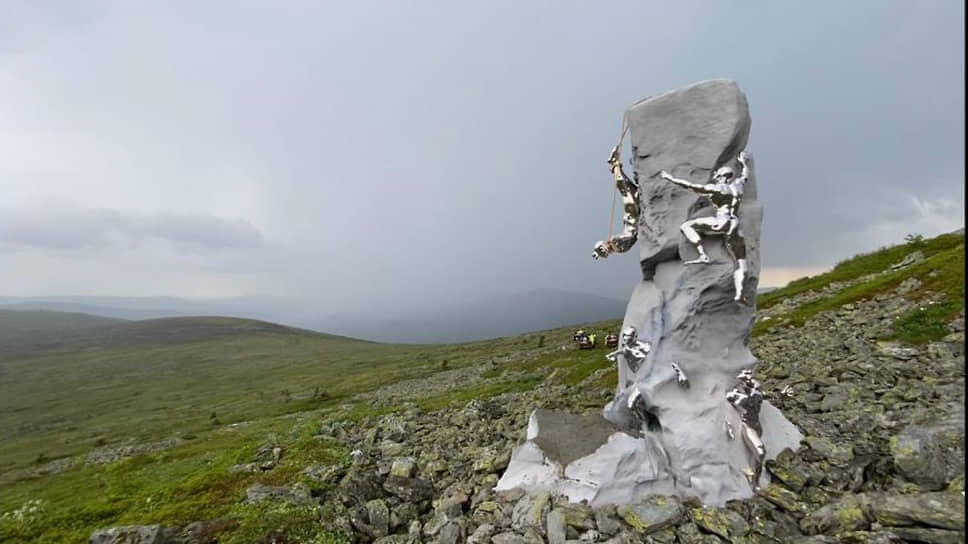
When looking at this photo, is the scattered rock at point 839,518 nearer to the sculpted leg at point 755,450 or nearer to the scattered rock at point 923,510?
the scattered rock at point 923,510

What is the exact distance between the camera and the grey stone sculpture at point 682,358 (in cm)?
1291

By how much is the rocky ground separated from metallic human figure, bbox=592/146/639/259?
25.3 feet

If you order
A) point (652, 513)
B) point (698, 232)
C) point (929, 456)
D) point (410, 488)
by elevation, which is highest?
point (698, 232)

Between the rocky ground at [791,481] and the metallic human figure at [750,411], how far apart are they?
709mm

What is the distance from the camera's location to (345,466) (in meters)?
20.8

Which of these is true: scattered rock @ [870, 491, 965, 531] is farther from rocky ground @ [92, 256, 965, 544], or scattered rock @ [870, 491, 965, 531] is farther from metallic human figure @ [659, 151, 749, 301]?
metallic human figure @ [659, 151, 749, 301]

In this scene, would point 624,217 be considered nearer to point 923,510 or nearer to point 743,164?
point 743,164

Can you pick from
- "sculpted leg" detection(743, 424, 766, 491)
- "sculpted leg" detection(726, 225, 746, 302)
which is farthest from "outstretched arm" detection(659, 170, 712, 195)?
"sculpted leg" detection(743, 424, 766, 491)

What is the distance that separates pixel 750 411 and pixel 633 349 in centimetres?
346

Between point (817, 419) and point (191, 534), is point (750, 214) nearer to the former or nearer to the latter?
point (817, 419)

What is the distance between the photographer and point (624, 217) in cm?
1728

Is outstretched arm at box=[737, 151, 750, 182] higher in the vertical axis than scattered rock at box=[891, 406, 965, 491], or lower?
higher

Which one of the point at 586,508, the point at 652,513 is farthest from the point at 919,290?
the point at 586,508

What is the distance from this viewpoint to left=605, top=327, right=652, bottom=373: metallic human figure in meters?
14.7
